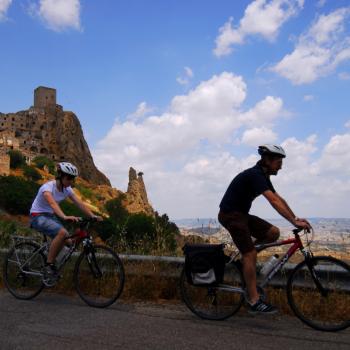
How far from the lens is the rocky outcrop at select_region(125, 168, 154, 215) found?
291 feet

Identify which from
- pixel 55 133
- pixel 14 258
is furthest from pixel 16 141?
pixel 14 258

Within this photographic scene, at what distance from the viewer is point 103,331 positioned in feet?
17.5

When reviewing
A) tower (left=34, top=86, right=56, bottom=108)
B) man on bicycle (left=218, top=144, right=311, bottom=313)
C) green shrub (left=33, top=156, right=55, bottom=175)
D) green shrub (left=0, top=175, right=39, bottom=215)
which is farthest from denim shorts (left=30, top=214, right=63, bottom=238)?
tower (left=34, top=86, right=56, bottom=108)

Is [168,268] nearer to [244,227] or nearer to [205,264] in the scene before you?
[205,264]

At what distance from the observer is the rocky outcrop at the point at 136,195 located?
8861 cm

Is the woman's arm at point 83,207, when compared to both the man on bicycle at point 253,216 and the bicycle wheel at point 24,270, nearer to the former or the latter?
the bicycle wheel at point 24,270

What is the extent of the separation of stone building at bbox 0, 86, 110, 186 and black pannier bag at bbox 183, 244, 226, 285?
377 feet

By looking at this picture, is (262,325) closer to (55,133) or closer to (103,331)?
(103,331)

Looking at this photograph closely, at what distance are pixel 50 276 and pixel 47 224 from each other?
2.54 ft

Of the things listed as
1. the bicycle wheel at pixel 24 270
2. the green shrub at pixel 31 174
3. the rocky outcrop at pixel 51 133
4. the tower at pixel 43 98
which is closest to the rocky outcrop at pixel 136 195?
the rocky outcrop at pixel 51 133

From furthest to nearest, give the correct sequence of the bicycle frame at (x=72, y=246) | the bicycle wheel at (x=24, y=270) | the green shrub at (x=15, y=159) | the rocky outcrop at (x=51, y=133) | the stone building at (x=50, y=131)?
the stone building at (x=50, y=131) → the rocky outcrop at (x=51, y=133) → the green shrub at (x=15, y=159) → the bicycle wheel at (x=24, y=270) → the bicycle frame at (x=72, y=246)

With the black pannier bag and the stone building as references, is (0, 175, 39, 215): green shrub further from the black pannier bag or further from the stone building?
the black pannier bag

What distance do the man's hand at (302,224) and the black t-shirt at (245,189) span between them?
504 mm

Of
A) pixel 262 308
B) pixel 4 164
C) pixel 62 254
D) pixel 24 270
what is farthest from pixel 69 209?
pixel 262 308
